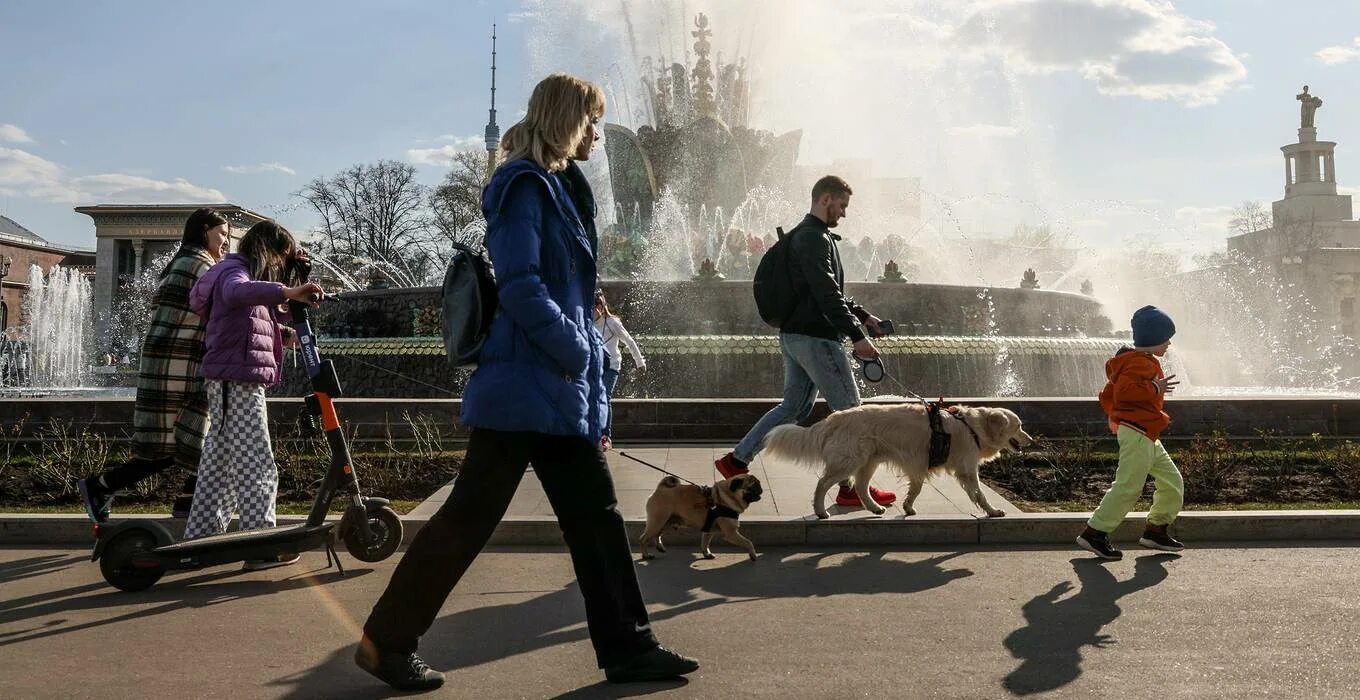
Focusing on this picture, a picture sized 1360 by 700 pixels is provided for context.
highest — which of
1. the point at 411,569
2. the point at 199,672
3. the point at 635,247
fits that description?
the point at 635,247

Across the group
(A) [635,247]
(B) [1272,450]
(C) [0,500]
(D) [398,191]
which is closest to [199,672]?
(C) [0,500]

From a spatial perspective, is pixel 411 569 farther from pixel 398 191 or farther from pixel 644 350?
pixel 398 191

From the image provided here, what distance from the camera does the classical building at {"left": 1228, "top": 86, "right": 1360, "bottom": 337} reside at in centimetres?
8969

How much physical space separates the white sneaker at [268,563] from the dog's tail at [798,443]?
9.33 feet

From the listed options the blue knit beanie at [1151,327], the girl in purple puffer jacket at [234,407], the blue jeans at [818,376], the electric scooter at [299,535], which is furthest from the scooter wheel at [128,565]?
the blue knit beanie at [1151,327]

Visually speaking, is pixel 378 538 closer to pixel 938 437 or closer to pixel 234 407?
pixel 234 407

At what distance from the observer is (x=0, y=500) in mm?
8117

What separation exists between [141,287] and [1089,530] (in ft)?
253

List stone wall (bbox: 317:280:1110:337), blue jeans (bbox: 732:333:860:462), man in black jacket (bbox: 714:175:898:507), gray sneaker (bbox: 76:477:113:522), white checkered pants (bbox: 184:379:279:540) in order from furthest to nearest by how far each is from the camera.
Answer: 1. stone wall (bbox: 317:280:1110:337)
2. blue jeans (bbox: 732:333:860:462)
3. man in black jacket (bbox: 714:175:898:507)
4. gray sneaker (bbox: 76:477:113:522)
5. white checkered pants (bbox: 184:379:279:540)

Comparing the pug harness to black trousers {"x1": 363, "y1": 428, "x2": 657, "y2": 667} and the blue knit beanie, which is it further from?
the blue knit beanie

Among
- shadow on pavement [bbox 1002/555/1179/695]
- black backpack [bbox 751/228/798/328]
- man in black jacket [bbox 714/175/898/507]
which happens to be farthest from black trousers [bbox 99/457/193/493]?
shadow on pavement [bbox 1002/555/1179/695]

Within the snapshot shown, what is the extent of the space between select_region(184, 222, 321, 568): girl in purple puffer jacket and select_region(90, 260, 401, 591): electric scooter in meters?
0.20

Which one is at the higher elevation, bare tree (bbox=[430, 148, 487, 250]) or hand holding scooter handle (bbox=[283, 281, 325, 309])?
bare tree (bbox=[430, 148, 487, 250])

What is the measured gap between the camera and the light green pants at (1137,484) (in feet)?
19.6
